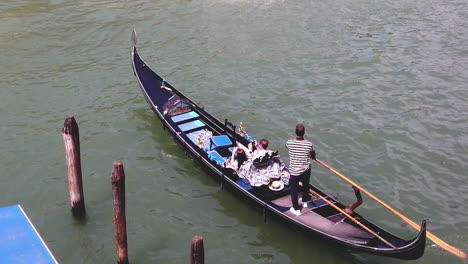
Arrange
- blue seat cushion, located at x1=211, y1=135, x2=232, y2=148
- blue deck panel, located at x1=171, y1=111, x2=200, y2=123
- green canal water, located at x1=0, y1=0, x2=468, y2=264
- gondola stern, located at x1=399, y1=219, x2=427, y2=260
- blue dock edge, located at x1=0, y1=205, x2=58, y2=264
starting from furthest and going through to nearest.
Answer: blue deck panel, located at x1=171, y1=111, x2=200, y2=123, blue seat cushion, located at x1=211, y1=135, x2=232, y2=148, green canal water, located at x1=0, y1=0, x2=468, y2=264, gondola stern, located at x1=399, y1=219, x2=427, y2=260, blue dock edge, located at x1=0, y1=205, x2=58, y2=264

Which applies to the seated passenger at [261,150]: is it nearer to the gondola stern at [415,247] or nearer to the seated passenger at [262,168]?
the seated passenger at [262,168]

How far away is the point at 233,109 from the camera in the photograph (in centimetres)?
1173

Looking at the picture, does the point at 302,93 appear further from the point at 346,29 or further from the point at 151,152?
the point at 346,29

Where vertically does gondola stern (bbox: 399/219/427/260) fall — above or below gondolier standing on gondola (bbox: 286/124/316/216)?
below

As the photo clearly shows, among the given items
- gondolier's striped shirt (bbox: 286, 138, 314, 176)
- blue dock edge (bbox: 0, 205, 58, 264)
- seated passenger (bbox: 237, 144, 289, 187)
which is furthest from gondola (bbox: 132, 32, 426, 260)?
blue dock edge (bbox: 0, 205, 58, 264)

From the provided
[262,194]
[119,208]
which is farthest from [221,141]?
[119,208]

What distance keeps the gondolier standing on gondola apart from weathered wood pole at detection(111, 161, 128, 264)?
8.00ft

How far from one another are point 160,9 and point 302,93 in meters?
9.96

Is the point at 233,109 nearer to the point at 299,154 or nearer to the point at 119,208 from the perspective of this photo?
the point at 299,154

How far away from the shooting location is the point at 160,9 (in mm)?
20031

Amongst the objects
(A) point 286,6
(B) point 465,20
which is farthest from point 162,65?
(B) point 465,20

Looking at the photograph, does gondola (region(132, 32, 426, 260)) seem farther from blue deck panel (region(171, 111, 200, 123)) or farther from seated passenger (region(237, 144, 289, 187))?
seated passenger (region(237, 144, 289, 187))

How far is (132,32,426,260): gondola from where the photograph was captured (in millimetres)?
6441

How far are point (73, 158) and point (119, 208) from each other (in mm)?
1300
